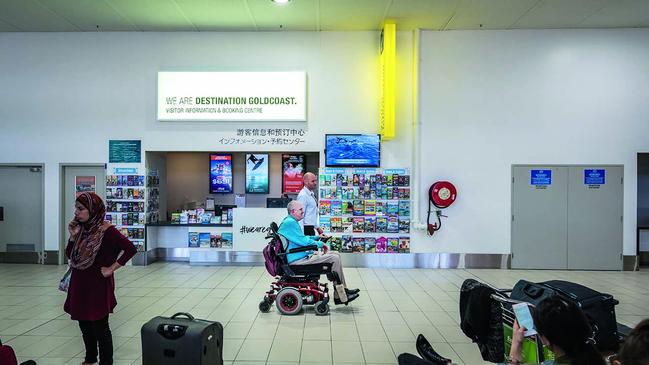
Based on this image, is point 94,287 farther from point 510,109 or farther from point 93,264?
point 510,109

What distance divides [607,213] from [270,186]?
254 inches

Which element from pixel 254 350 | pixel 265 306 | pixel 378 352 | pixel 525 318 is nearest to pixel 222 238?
pixel 265 306

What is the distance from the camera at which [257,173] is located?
25.1 ft

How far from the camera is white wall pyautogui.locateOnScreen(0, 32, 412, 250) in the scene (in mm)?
6852

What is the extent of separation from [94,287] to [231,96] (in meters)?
4.73

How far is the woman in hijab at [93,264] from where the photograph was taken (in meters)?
2.66

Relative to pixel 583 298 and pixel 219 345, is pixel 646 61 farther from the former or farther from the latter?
pixel 219 345

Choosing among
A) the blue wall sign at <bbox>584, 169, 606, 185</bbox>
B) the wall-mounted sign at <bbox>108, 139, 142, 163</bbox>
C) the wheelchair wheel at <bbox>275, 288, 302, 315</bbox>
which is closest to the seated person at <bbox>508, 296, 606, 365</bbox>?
the wheelchair wheel at <bbox>275, 288, 302, 315</bbox>

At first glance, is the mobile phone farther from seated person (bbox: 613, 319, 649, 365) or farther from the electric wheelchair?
the electric wheelchair

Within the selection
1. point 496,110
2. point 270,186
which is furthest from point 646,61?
point 270,186

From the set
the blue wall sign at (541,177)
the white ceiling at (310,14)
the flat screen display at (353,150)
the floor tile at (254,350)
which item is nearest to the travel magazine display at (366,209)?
the flat screen display at (353,150)

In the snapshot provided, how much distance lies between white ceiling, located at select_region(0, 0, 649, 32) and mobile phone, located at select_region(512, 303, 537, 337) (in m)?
5.18

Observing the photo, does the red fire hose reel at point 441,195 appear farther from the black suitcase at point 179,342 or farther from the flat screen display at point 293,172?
the black suitcase at point 179,342

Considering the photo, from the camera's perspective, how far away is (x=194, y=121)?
22.5ft
